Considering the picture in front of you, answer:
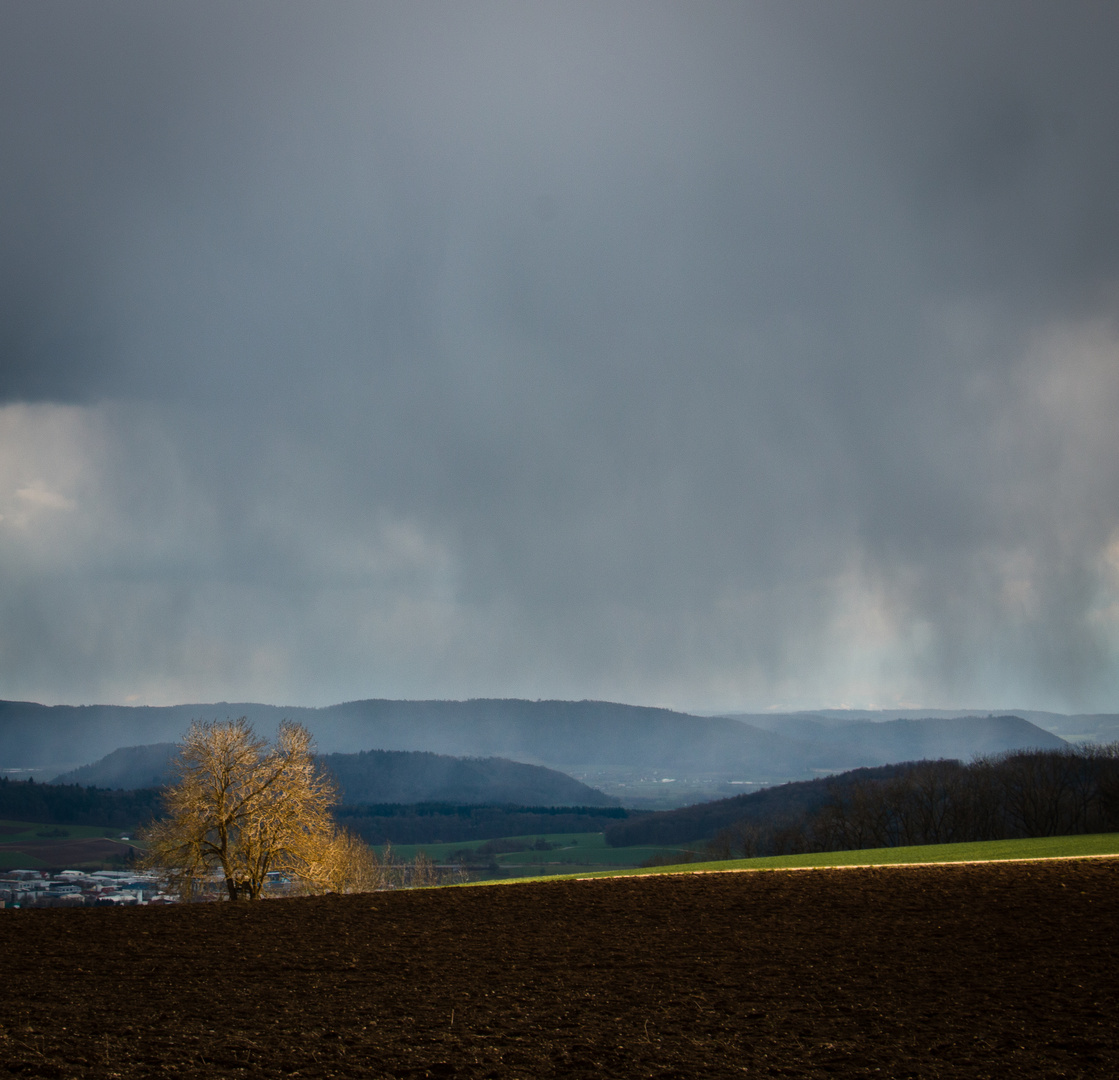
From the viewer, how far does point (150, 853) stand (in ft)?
112

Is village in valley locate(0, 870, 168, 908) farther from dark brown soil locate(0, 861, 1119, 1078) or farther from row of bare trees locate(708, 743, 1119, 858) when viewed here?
row of bare trees locate(708, 743, 1119, 858)

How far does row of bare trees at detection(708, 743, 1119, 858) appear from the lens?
282ft

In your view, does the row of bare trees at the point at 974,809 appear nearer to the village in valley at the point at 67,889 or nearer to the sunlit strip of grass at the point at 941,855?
the sunlit strip of grass at the point at 941,855

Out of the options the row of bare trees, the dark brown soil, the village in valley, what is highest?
the dark brown soil

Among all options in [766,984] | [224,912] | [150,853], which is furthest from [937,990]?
[150,853]

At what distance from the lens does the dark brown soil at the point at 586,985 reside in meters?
Answer: 11.3

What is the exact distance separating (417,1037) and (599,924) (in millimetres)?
9231

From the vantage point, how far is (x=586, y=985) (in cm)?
1505

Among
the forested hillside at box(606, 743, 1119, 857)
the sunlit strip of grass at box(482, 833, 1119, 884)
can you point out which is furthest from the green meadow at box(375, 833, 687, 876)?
the sunlit strip of grass at box(482, 833, 1119, 884)

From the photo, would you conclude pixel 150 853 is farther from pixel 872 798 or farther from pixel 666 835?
pixel 666 835

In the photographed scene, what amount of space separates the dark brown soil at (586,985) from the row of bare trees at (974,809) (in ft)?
220

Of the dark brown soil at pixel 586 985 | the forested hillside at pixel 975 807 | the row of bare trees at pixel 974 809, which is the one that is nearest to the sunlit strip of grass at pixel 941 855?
the dark brown soil at pixel 586 985

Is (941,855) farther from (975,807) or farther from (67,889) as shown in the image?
(67,889)

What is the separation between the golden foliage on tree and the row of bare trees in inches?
2343
